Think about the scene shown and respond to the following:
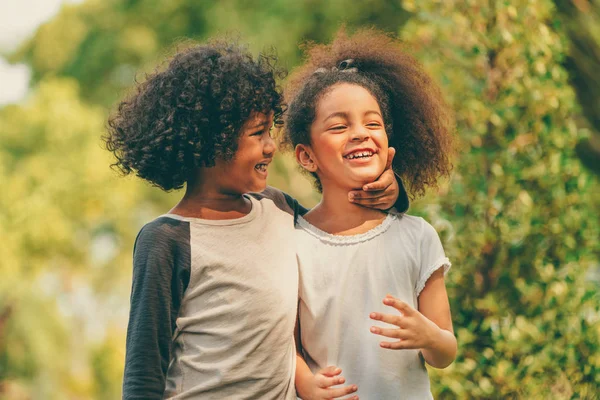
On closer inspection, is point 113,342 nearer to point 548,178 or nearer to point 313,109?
point 548,178

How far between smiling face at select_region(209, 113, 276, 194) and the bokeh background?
0.43 meters

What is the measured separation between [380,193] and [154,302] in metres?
0.72

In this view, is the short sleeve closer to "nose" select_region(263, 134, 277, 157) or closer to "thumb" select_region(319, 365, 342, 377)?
"thumb" select_region(319, 365, 342, 377)

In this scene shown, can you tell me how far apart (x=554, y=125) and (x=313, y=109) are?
1738mm

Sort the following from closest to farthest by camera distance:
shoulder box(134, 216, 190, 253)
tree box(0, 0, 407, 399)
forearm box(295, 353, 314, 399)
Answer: shoulder box(134, 216, 190, 253) < forearm box(295, 353, 314, 399) < tree box(0, 0, 407, 399)

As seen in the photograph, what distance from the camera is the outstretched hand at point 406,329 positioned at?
2225mm

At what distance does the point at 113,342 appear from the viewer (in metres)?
10.3

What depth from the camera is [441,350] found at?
2.40 metres

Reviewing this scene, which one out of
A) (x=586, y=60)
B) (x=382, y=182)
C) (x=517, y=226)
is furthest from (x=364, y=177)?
(x=586, y=60)

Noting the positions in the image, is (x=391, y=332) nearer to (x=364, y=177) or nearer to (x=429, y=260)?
(x=429, y=260)

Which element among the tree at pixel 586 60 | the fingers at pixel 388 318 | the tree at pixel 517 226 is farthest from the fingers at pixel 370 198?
the tree at pixel 586 60

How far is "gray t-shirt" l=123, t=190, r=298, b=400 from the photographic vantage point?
2.28m

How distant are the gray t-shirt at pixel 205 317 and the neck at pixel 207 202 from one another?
5 cm

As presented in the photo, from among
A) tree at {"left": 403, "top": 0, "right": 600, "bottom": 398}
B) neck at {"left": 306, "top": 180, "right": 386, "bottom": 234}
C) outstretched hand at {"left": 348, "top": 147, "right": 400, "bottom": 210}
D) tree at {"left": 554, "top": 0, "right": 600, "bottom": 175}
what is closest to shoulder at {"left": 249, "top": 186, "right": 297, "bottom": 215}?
neck at {"left": 306, "top": 180, "right": 386, "bottom": 234}
